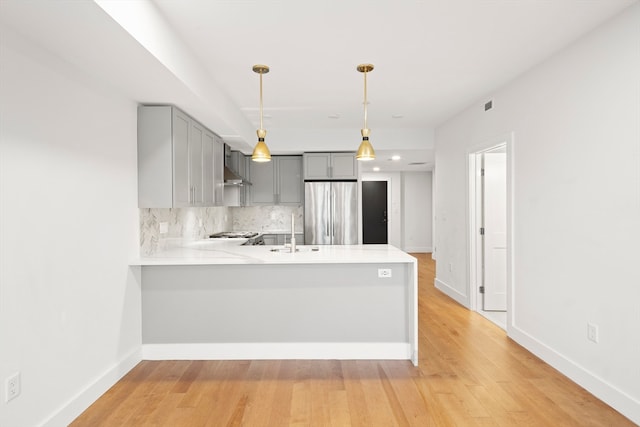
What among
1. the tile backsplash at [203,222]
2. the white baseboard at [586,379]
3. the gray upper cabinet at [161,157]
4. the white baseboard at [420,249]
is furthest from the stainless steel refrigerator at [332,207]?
the white baseboard at [420,249]

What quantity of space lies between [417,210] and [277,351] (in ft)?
25.8

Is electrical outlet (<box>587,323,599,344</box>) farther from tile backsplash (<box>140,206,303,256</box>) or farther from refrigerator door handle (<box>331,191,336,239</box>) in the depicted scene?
refrigerator door handle (<box>331,191,336,239</box>)

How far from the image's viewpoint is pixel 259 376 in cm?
297

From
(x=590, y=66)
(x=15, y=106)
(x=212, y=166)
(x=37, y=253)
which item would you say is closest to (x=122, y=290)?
(x=37, y=253)

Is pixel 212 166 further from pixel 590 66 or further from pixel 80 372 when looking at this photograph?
pixel 590 66

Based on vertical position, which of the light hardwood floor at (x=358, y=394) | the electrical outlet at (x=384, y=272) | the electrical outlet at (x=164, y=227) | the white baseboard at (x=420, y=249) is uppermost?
the electrical outlet at (x=164, y=227)

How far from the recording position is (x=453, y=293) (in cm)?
531

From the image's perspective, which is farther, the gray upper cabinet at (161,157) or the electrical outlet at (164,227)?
the electrical outlet at (164,227)

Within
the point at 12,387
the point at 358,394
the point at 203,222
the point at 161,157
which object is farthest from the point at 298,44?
the point at 203,222

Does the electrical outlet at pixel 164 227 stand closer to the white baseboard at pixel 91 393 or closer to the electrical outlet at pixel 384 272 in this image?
the white baseboard at pixel 91 393

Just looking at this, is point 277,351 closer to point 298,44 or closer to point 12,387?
point 12,387

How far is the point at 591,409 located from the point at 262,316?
2.44m

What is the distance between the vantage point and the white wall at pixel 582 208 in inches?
94.5

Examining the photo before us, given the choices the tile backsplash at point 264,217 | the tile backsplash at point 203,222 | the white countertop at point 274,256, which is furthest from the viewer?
the tile backsplash at point 264,217
